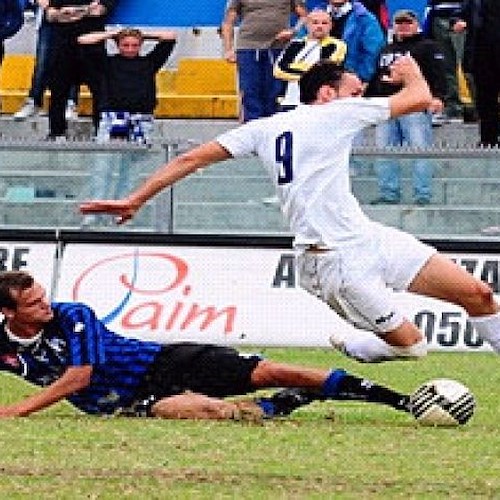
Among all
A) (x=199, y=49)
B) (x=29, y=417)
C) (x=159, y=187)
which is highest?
(x=159, y=187)

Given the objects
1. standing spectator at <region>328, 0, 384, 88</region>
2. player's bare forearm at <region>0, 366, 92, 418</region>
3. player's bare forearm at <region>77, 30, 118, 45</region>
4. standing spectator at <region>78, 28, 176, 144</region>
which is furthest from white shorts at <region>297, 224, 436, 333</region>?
player's bare forearm at <region>77, 30, 118, 45</region>

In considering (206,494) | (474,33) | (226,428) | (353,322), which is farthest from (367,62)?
(206,494)

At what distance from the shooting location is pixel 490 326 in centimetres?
1327

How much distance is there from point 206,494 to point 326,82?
4.09 m

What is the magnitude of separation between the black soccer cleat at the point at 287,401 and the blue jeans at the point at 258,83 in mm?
8623

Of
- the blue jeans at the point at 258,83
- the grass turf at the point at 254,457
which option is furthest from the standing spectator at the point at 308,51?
the grass turf at the point at 254,457

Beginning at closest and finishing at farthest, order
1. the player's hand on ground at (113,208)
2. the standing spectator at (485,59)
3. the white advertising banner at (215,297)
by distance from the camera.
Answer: the player's hand on ground at (113,208)
the white advertising banner at (215,297)
the standing spectator at (485,59)

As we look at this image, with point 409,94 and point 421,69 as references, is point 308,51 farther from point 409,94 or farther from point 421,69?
point 409,94

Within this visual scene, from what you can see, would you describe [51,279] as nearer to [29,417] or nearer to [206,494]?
[29,417]

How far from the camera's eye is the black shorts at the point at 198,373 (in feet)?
41.7

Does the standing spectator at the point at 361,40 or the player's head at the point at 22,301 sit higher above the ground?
the player's head at the point at 22,301

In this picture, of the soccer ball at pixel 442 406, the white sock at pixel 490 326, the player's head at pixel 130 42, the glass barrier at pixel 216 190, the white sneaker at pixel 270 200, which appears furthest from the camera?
the player's head at pixel 130 42

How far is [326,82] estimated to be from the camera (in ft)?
42.8

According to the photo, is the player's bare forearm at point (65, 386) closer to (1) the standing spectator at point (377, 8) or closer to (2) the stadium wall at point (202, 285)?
(2) the stadium wall at point (202, 285)
